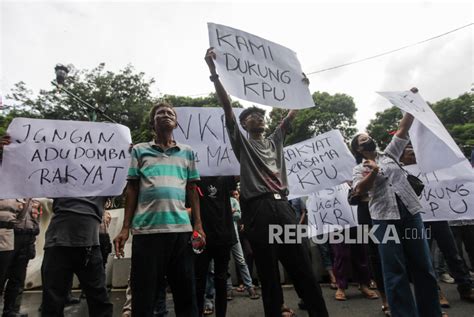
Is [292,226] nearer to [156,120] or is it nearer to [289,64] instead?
[156,120]

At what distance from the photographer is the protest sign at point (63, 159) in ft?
8.77

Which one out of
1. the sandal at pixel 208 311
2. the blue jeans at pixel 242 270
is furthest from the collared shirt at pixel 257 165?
the blue jeans at pixel 242 270

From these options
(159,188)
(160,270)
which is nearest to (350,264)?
(160,270)

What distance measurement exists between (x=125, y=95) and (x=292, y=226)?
1133 inches

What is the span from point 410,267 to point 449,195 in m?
1.53

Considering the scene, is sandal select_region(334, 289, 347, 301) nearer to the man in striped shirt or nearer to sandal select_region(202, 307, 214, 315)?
sandal select_region(202, 307, 214, 315)

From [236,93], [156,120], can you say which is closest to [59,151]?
[156,120]

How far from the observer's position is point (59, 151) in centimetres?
286

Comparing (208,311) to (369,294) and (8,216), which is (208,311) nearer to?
(369,294)

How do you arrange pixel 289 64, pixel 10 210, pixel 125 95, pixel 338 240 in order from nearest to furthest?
pixel 289 64, pixel 10 210, pixel 338 240, pixel 125 95

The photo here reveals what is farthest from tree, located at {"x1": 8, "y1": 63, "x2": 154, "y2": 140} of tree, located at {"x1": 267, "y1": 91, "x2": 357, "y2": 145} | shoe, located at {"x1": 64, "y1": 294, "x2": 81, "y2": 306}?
shoe, located at {"x1": 64, "y1": 294, "x2": 81, "y2": 306}

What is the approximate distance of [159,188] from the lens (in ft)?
6.99

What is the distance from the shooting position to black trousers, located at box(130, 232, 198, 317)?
2002mm

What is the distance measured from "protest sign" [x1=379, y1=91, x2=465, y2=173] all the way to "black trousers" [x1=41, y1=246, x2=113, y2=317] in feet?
9.67
